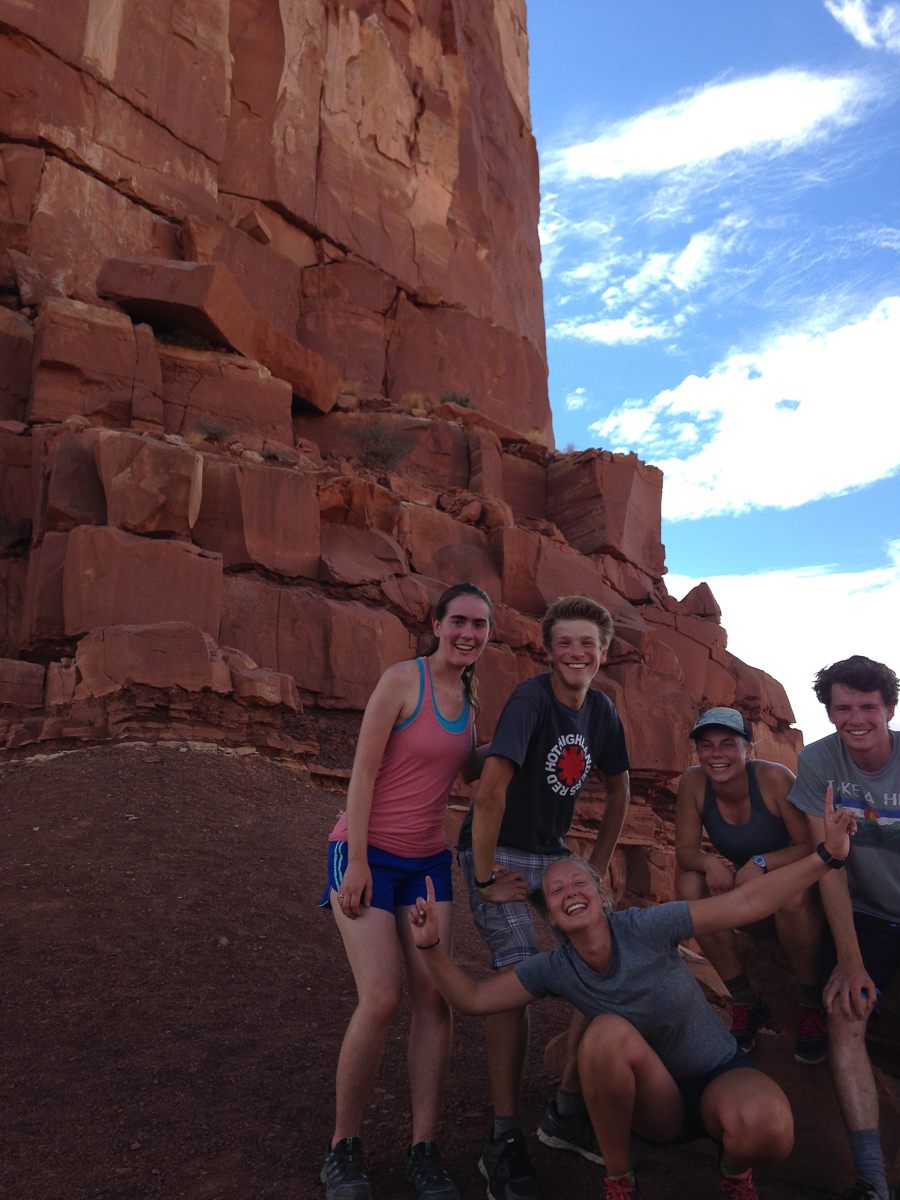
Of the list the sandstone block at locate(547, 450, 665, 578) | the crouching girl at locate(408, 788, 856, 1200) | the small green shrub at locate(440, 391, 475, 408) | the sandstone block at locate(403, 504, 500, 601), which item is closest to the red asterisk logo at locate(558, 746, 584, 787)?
the crouching girl at locate(408, 788, 856, 1200)

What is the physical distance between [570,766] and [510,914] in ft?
2.21

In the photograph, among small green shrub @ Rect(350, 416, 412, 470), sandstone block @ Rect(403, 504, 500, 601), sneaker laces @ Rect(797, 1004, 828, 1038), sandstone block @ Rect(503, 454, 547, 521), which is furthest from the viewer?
sandstone block @ Rect(503, 454, 547, 521)

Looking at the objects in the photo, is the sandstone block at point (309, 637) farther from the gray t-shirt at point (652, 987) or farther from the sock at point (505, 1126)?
the gray t-shirt at point (652, 987)

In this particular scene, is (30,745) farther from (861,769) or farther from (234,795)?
(861,769)

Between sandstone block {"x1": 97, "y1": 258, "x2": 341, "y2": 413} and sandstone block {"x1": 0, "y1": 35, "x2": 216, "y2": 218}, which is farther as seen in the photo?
sandstone block {"x1": 0, "y1": 35, "x2": 216, "y2": 218}

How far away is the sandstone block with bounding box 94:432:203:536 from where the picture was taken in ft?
41.5

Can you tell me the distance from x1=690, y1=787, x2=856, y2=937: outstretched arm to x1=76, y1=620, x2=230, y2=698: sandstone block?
27.6ft

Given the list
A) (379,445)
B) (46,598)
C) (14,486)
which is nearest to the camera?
(46,598)

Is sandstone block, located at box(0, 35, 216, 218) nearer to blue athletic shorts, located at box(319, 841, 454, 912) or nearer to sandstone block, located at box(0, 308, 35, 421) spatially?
sandstone block, located at box(0, 308, 35, 421)

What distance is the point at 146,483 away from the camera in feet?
42.1

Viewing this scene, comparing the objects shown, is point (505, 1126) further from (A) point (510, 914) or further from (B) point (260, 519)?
(B) point (260, 519)

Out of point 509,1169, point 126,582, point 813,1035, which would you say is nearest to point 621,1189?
point 509,1169

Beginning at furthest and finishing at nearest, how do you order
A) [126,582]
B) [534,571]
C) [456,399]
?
[456,399] → [534,571] → [126,582]

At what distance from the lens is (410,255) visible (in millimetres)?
25766
